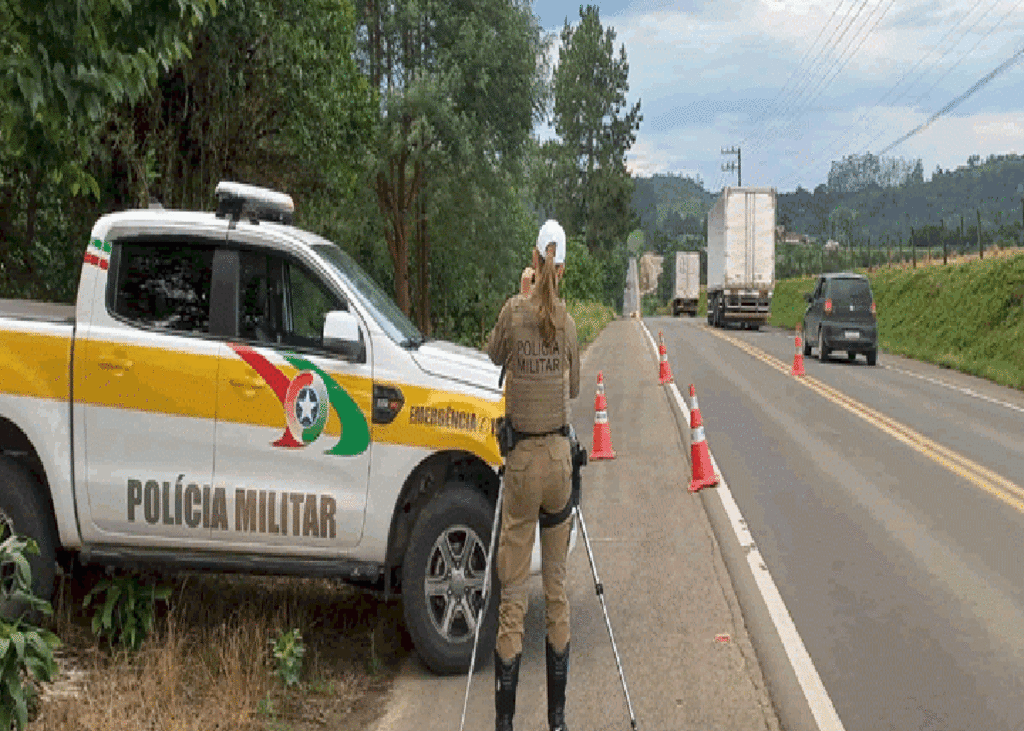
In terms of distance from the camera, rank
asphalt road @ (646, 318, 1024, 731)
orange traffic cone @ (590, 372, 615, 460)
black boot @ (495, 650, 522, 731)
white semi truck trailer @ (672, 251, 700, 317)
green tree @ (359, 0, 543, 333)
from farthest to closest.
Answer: white semi truck trailer @ (672, 251, 700, 317) < green tree @ (359, 0, 543, 333) < orange traffic cone @ (590, 372, 615, 460) < asphalt road @ (646, 318, 1024, 731) < black boot @ (495, 650, 522, 731)

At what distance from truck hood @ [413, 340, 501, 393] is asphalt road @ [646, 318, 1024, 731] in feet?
8.38

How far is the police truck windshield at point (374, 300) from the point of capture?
283 inches

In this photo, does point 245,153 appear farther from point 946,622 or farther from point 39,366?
point 946,622

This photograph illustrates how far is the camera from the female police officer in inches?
227

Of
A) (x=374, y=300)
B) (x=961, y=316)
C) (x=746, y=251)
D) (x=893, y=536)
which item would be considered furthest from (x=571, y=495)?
(x=746, y=251)

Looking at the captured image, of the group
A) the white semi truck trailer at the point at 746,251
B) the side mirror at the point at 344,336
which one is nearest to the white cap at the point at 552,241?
the side mirror at the point at 344,336

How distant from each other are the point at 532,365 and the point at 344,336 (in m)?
1.16

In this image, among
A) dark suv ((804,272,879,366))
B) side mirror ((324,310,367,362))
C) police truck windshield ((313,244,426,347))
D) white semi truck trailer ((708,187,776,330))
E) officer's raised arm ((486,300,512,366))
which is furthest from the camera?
white semi truck trailer ((708,187,776,330))

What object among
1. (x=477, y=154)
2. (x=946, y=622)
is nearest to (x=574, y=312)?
(x=477, y=154)

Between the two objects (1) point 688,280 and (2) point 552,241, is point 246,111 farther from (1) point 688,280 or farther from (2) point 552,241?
(1) point 688,280

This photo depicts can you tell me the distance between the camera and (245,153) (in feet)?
51.1

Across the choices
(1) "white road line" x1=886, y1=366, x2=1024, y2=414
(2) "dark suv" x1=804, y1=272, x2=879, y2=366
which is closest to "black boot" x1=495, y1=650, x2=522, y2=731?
(1) "white road line" x1=886, y1=366, x2=1024, y2=414

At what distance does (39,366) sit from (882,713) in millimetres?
4969

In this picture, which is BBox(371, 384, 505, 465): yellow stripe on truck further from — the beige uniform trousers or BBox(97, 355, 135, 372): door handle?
BBox(97, 355, 135, 372): door handle
